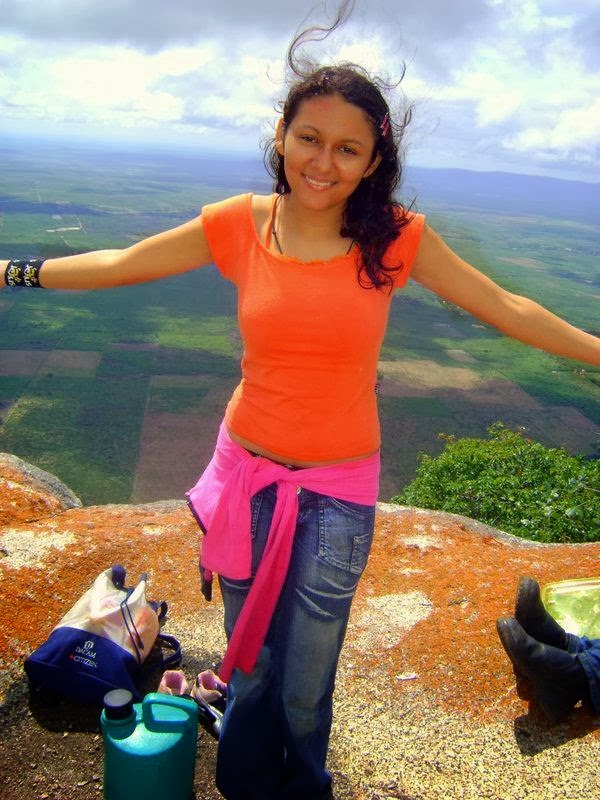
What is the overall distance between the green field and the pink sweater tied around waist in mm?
34622

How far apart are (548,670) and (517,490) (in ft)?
29.1

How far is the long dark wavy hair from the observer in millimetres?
2205

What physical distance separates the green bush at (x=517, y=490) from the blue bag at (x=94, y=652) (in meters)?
5.71

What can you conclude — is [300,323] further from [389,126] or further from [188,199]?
[188,199]

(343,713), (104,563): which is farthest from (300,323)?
(104,563)

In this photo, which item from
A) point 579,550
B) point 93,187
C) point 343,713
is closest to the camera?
point 343,713

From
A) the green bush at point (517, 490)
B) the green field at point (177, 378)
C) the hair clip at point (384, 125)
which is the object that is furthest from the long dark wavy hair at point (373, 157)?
the green field at point (177, 378)

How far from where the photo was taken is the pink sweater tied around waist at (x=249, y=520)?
7.66 ft

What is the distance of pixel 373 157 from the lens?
231 cm

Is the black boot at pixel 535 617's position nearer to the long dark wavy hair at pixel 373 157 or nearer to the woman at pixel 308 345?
the woman at pixel 308 345

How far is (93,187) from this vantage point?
6845 inches

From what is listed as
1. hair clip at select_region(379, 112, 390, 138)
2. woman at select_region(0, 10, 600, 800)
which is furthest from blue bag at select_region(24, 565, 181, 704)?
hair clip at select_region(379, 112, 390, 138)

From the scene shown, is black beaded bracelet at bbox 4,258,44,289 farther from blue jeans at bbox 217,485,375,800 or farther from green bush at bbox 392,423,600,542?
green bush at bbox 392,423,600,542

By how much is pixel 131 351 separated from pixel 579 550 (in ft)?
192
